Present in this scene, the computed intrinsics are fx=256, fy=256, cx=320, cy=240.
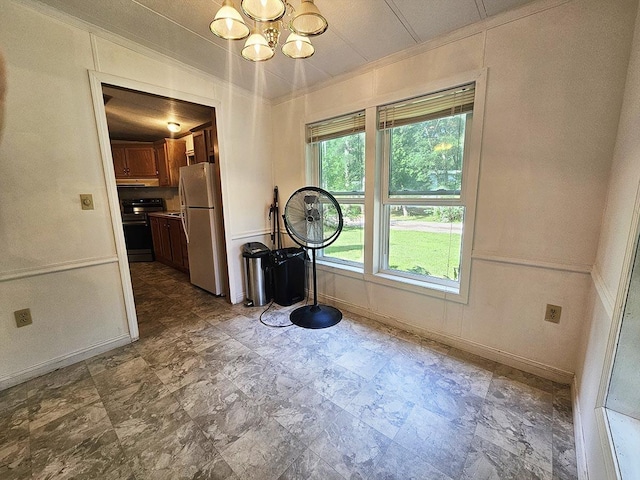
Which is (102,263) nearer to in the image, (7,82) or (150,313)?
(150,313)

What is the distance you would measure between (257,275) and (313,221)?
3.17ft

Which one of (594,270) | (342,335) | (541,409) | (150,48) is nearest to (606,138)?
(594,270)

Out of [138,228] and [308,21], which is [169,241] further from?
[308,21]

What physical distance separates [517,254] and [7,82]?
3.36 meters

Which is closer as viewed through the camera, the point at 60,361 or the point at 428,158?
the point at 60,361

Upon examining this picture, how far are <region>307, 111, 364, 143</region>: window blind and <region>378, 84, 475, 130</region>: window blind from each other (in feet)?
0.75

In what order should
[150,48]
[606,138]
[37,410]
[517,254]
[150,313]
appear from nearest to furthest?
1. [606,138]
2. [37,410]
3. [517,254]
4. [150,48]
5. [150,313]

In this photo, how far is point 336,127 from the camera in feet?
8.38

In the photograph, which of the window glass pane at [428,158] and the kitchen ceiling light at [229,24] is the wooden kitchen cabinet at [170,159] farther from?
the window glass pane at [428,158]

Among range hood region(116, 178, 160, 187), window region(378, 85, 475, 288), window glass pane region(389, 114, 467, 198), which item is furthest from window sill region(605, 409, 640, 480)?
range hood region(116, 178, 160, 187)

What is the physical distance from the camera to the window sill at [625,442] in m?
0.73

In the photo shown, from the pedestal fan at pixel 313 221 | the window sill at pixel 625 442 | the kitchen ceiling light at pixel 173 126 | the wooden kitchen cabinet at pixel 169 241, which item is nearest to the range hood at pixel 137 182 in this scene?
the wooden kitchen cabinet at pixel 169 241

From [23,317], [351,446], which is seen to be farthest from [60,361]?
[351,446]

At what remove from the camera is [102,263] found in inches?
78.6
